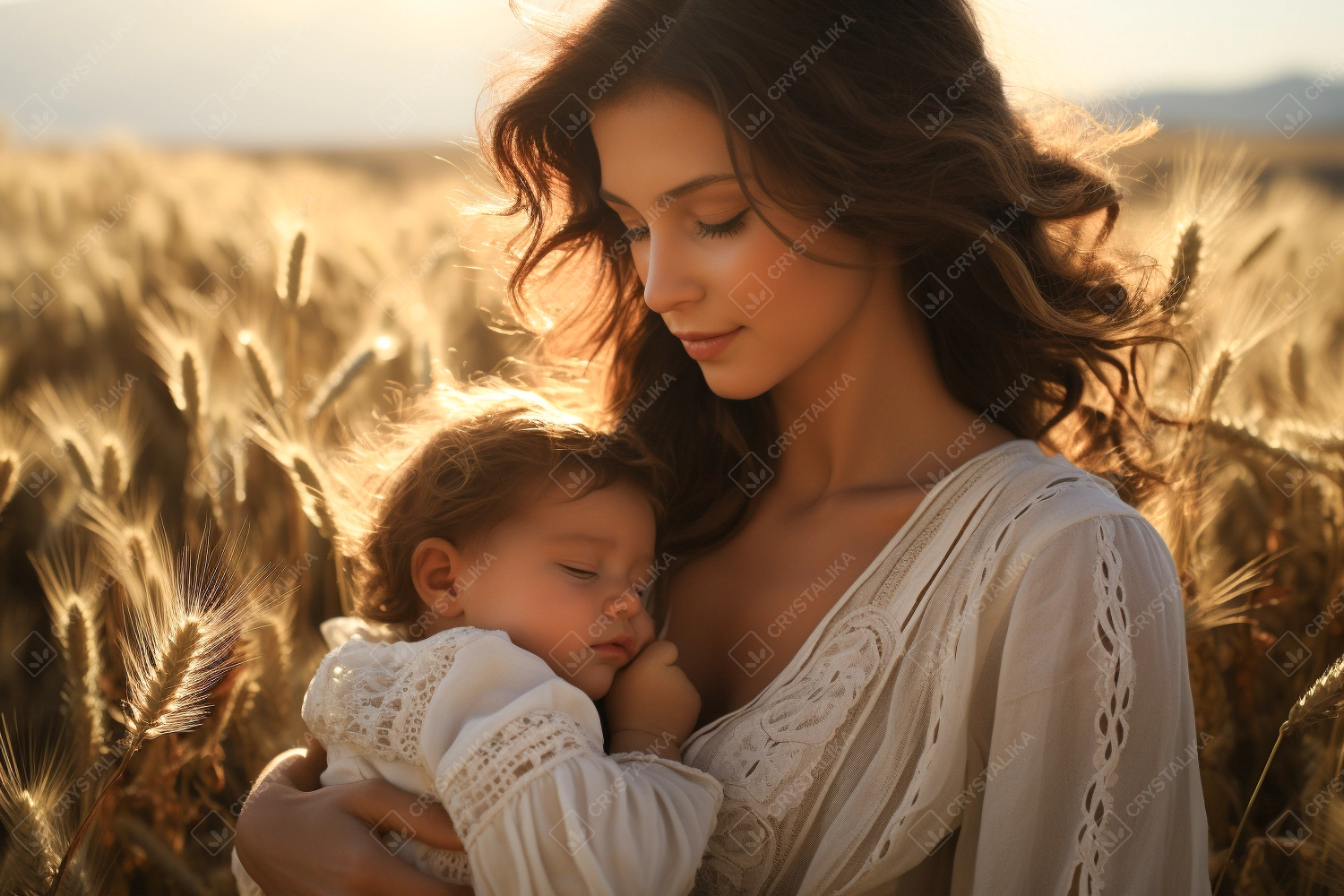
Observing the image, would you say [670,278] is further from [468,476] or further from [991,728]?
[991,728]

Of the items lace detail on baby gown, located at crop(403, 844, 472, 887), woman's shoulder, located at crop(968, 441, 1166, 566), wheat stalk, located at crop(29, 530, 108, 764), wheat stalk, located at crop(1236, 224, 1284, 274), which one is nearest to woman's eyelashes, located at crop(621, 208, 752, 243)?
woman's shoulder, located at crop(968, 441, 1166, 566)

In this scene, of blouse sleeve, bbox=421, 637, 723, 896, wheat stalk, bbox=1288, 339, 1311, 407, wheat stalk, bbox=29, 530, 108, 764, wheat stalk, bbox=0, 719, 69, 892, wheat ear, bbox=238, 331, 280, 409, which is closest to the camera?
blouse sleeve, bbox=421, 637, 723, 896

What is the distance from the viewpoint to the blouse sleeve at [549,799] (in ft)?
4.11

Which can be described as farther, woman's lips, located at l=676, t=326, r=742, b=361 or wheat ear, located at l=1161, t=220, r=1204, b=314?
wheat ear, located at l=1161, t=220, r=1204, b=314

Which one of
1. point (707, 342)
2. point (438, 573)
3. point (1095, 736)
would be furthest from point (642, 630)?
point (1095, 736)

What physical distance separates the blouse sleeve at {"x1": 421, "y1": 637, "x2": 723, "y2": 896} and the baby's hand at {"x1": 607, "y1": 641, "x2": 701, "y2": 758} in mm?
152

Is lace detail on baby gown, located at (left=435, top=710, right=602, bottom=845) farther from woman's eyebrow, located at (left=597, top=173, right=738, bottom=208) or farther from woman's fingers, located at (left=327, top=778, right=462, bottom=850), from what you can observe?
woman's eyebrow, located at (left=597, top=173, right=738, bottom=208)

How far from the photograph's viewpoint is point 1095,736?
4.27ft

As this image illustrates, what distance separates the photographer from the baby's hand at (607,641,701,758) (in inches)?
61.1

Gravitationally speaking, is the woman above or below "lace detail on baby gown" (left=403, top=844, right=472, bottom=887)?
above

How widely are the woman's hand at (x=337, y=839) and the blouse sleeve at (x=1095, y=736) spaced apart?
0.84 metres

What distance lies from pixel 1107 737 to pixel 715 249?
37.5 inches

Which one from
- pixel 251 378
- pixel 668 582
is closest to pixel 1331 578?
pixel 668 582

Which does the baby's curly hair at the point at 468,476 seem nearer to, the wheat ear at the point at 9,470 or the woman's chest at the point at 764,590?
the woman's chest at the point at 764,590
